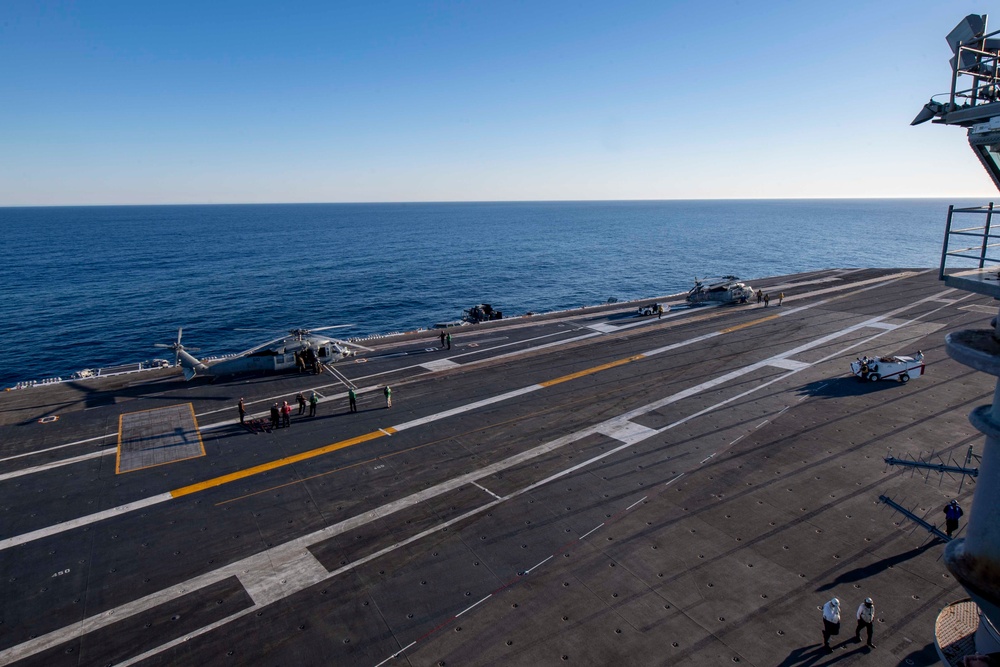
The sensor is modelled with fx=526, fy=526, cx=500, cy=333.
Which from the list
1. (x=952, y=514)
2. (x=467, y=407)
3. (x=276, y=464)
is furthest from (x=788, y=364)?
(x=276, y=464)

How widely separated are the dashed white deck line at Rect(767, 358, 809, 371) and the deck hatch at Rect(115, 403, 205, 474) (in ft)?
132

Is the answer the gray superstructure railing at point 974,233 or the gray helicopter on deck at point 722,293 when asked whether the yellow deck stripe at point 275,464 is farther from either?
the gray helicopter on deck at point 722,293

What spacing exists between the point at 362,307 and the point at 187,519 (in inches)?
2598

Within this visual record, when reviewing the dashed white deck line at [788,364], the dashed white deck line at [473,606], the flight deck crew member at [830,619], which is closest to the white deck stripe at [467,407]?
the dashed white deck line at [473,606]

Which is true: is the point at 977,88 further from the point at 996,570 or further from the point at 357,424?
the point at 357,424

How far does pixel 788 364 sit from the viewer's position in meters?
41.3

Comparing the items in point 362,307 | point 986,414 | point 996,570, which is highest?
point 986,414

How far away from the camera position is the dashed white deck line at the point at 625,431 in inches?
1144

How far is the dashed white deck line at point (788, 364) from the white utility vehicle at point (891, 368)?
14.8 feet

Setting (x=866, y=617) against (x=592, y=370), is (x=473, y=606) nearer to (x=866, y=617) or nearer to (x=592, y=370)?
(x=866, y=617)

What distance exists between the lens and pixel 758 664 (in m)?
14.5

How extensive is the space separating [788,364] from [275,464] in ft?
122

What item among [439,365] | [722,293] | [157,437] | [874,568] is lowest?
[874,568]

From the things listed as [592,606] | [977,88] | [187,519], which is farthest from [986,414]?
[187,519]
